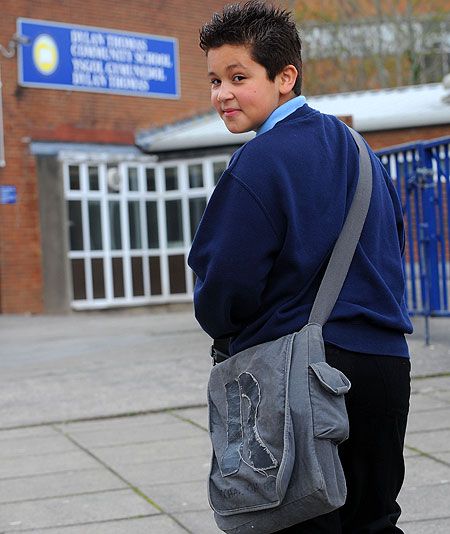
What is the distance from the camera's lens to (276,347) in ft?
8.59

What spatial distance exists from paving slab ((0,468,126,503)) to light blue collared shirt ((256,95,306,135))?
9.86ft

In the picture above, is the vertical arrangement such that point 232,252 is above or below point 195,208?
below

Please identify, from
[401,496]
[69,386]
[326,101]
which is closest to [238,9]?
[401,496]

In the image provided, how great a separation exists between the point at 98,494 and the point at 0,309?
15418 mm

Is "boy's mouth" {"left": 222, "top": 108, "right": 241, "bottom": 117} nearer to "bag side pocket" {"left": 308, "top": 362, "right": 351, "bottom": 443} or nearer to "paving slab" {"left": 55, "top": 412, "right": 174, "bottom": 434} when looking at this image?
"bag side pocket" {"left": 308, "top": 362, "right": 351, "bottom": 443}

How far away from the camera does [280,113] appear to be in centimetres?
275

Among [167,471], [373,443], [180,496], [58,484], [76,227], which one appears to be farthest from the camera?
[76,227]

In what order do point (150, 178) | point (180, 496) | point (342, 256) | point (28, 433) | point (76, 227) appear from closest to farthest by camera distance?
1. point (342, 256)
2. point (180, 496)
3. point (28, 433)
4. point (76, 227)
5. point (150, 178)

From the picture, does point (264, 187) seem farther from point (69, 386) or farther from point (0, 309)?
point (0, 309)

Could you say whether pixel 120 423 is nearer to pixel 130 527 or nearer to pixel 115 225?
pixel 130 527

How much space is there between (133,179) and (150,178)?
0.44m

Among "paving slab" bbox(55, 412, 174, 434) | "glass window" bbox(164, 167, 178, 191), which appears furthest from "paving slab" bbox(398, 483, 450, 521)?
"glass window" bbox(164, 167, 178, 191)

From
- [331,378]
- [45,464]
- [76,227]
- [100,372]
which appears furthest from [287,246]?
[76,227]

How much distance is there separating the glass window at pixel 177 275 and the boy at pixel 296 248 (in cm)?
1905
